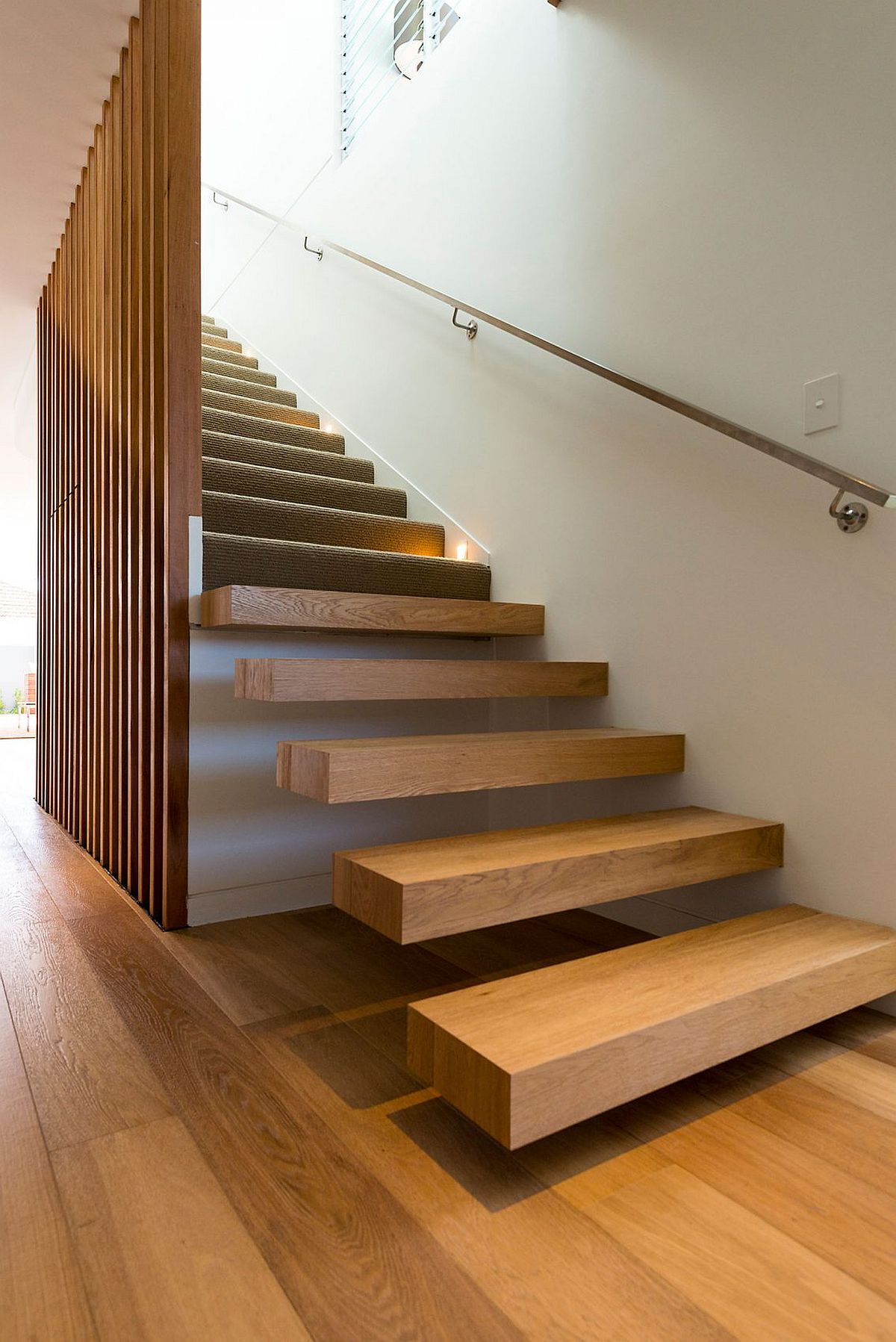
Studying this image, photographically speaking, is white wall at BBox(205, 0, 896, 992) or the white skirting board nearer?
white wall at BBox(205, 0, 896, 992)

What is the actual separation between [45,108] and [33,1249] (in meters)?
3.15

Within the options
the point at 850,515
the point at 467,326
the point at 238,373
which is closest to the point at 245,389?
the point at 238,373

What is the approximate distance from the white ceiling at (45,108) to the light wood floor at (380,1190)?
8.45 feet

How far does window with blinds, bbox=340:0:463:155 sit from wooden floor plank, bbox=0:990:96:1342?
342 centimetres

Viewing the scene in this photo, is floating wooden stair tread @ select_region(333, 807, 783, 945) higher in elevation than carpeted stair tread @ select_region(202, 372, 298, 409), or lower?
lower

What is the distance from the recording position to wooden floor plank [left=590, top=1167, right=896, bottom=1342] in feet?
2.57

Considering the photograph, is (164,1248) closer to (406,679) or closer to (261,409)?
(406,679)

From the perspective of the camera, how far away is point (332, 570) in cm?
229

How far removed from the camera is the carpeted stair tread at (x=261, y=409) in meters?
3.31

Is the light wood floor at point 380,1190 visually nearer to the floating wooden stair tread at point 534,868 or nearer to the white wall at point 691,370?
the floating wooden stair tread at point 534,868

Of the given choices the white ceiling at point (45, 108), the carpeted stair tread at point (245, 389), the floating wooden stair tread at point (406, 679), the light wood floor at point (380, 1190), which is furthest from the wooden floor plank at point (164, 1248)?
the carpeted stair tread at point (245, 389)

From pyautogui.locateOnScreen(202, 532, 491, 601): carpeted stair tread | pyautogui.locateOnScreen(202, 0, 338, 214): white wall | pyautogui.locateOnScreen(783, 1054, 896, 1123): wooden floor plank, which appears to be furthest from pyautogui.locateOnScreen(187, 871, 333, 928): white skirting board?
pyautogui.locateOnScreen(202, 0, 338, 214): white wall

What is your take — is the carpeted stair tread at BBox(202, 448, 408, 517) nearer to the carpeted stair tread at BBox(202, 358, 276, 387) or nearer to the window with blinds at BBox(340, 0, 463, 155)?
the carpeted stair tread at BBox(202, 358, 276, 387)

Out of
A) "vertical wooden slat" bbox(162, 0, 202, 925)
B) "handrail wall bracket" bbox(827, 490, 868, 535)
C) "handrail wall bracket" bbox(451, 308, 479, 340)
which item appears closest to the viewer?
"handrail wall bracket" bbox(827, 490, 868, 535)
